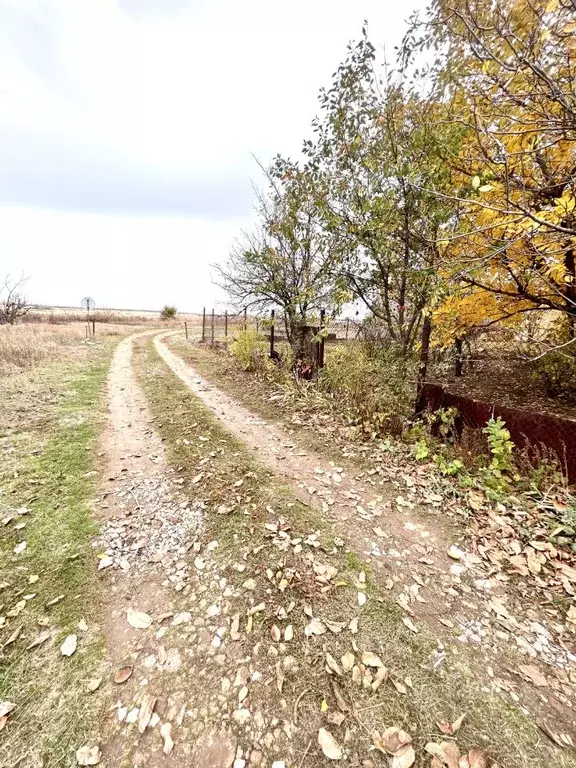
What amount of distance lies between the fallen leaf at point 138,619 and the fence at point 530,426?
449 centimetres

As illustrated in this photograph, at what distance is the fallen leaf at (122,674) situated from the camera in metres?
2.08

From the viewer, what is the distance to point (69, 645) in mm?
2305

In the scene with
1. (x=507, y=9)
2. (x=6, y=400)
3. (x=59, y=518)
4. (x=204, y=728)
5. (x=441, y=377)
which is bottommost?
(x=204, y=728)

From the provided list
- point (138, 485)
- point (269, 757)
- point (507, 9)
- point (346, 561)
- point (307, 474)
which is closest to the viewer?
point (269, 757)

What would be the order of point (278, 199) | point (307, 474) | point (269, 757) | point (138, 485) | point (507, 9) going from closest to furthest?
point (269, 757) < point (507, 9) < point (138, 485) < point (307, 474) < point (278, 199)

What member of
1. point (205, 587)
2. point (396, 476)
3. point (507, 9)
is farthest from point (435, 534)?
point (507, 9)

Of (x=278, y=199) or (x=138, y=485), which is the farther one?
(x=278, y=199)

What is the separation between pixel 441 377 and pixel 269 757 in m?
8.72

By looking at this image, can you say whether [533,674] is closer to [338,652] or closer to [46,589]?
[338,652]

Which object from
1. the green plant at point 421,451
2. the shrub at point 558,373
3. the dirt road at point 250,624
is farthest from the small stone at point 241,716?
the shrub at point 558,373

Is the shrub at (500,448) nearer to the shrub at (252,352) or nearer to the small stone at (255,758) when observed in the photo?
the small stone at (255,758)

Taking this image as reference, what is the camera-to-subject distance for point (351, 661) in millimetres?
2164

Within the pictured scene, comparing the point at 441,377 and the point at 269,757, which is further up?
the point at 441,377

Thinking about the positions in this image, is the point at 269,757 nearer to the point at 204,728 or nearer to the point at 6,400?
the point at 204,728
